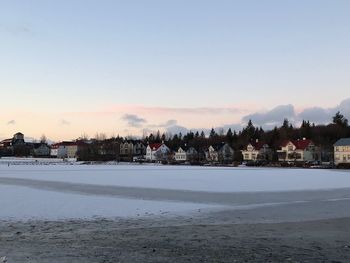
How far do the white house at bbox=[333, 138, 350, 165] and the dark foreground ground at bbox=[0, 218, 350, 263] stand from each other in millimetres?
106836

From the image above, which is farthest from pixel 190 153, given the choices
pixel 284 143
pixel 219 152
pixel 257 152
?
pixel 284 143

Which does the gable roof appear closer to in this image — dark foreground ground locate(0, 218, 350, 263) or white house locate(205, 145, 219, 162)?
white house locate(205, 145, 219, 162)

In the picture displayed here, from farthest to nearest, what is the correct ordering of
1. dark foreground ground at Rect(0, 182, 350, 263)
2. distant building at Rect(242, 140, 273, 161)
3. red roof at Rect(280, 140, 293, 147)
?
red roof at Rect(280, 140, 293, 147) → distant building at Rect(242, 140, 273, 161) → dark foreground ground at Rect(0, 182, 350, 263)

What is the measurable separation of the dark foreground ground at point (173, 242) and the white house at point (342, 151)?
351ft

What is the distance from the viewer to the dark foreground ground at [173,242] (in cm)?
1055

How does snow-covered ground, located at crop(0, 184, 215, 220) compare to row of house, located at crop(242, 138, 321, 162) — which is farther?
row of house, located at crop(242, 138, 321, 162)

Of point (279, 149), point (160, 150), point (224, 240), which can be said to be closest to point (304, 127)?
point (279, 149)

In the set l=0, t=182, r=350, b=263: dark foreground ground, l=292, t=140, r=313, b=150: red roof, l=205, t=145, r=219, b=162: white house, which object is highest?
l=292, t=140, r=313, b=150: red roof

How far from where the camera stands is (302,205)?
24281mm

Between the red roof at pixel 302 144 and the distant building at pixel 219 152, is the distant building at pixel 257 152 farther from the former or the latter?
the red roof at pixel 302 144

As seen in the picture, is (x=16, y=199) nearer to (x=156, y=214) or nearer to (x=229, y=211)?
(x=156, y=214)

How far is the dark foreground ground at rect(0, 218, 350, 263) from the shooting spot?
10.6 m

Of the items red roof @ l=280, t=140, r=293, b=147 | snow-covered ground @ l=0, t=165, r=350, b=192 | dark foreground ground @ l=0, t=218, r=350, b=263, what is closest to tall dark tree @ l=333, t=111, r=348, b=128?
red roof @ l=280, t=140, r=293, b=147

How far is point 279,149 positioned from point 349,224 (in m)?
131
